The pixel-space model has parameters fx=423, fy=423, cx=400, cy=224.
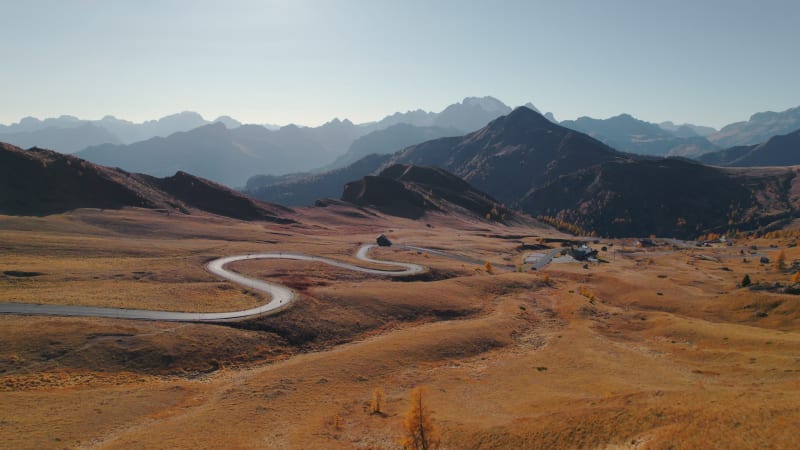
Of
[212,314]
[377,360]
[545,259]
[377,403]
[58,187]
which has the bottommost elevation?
[545,259]

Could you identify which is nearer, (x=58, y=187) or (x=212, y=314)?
(x=212, y=314)

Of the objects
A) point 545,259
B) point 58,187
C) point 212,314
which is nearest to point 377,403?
point 212,314

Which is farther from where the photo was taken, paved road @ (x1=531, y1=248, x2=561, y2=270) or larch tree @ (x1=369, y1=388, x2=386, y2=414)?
paved road @ (x1=531, y1=248, x2=561, y2=270)

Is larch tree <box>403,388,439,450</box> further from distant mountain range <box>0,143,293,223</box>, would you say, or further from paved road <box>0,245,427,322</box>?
distant mountain range <box>0,143,293,223</box>

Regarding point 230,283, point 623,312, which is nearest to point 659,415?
point 623,312

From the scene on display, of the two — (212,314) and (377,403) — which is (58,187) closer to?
(212,314)

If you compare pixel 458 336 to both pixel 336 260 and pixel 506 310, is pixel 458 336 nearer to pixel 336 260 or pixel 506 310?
pixel 506 310

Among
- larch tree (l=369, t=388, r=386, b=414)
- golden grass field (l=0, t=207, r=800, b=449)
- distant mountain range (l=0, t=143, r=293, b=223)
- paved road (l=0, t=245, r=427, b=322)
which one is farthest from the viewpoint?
distant mountain range (l=0, t=143, r=293, b=223)

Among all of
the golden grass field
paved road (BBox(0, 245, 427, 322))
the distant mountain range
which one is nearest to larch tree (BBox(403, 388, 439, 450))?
the golden grass field

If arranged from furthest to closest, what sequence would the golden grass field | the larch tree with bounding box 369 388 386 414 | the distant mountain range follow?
1. the distant mountain range
2. the larch tree with bounding box 369 388 386 414
3. the golden grass field
